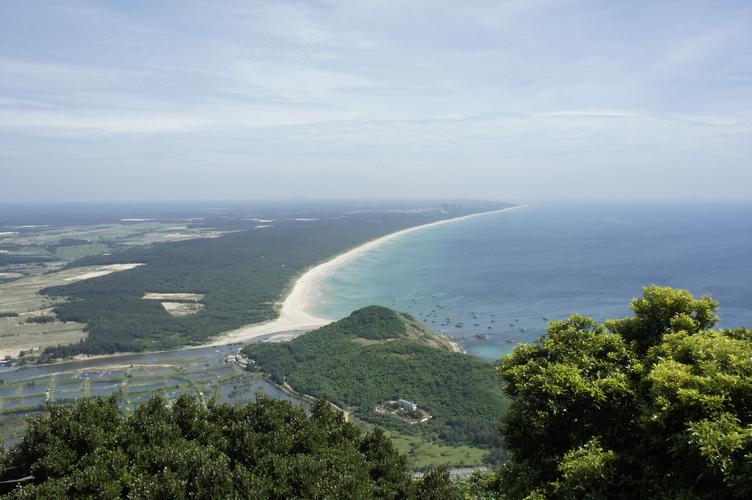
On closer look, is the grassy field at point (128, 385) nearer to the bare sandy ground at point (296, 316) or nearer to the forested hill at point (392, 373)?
the forested hill at point (392, 373)

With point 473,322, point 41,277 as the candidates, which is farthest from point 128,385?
point 41,277

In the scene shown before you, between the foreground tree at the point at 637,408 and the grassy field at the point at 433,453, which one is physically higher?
the foreground tree at the point at 637,408

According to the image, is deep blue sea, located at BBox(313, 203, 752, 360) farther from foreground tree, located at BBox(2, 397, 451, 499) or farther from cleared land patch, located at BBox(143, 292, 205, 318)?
foreground tree, located at BBox(2, 397, 451, 499)

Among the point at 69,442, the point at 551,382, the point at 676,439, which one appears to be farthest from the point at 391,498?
the point at 69,442

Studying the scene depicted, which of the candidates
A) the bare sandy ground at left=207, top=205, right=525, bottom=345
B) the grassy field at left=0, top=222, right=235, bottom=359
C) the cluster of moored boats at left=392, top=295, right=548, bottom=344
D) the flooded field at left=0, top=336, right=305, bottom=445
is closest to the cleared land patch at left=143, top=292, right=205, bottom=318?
the grassy field at left=0, top=222, right=235, bottom=359

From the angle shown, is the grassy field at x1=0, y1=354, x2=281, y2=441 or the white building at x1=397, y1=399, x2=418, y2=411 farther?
the grassy field at x1=0, y1=354, x2=281, y2=441

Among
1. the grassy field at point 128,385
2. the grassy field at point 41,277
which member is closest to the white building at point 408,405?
the grassy field at point 128,385

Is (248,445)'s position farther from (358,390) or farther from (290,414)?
(358,390)
